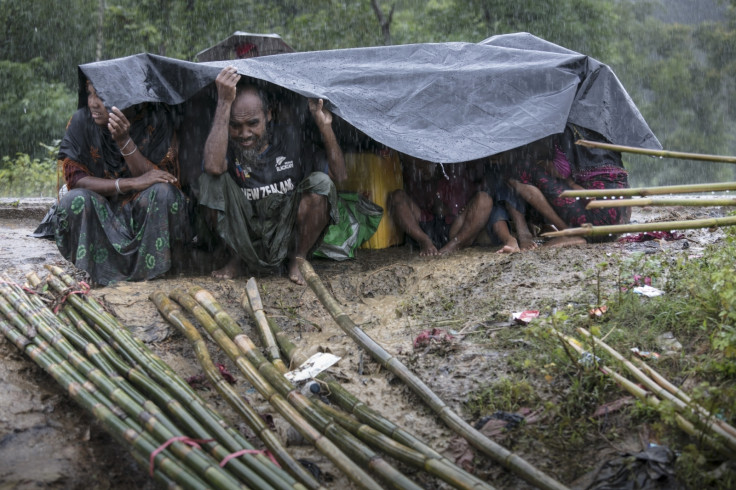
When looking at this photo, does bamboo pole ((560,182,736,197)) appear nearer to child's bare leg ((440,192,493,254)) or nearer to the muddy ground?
the muddy ground

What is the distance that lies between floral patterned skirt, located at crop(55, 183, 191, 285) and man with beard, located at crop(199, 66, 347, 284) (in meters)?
0.27

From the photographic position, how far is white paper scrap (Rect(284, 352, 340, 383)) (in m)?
3.31

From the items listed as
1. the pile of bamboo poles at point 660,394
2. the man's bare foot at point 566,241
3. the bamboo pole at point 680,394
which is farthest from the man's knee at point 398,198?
the bamboo pole at point 680,394

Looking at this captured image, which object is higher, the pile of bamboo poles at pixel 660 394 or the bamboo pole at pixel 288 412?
the pile of bamboo poles at pixel 660 394

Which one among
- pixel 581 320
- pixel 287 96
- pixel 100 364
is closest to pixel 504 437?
pixel 581 320

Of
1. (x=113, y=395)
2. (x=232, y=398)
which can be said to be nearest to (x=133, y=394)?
(x=113, y=395)

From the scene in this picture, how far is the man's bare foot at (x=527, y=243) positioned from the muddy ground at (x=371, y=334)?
0.63 ft

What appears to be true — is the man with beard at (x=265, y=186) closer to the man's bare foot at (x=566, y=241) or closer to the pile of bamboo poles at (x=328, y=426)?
the pile of bamboo poles at (x=328, y=426)

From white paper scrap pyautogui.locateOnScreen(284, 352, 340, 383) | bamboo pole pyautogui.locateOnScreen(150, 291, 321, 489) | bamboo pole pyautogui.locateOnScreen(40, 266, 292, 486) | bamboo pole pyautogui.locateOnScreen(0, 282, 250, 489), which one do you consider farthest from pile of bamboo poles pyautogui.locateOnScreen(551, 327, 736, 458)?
bamboo pole pyautogui.locateOnScreen(0, 282, 250, 489)

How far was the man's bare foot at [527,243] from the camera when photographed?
5094 mm

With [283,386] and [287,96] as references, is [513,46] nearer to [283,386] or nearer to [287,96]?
[287,96]

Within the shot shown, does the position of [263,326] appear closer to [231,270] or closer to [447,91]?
[231,270]

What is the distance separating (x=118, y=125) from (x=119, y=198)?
1.74 ft

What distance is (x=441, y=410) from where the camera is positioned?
117 inches
